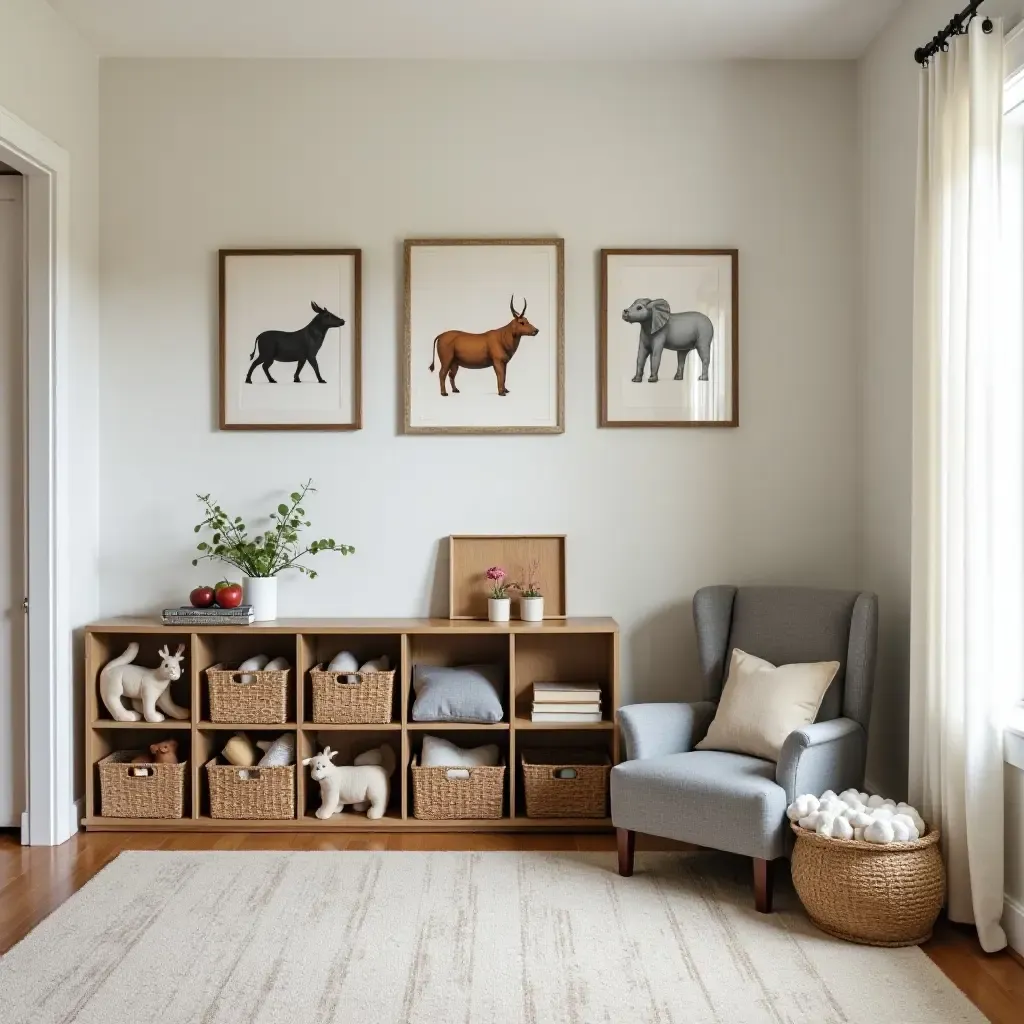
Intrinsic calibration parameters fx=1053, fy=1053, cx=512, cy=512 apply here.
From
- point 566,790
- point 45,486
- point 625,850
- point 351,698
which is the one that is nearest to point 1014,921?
point 625,850

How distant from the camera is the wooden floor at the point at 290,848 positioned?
265 centimetres

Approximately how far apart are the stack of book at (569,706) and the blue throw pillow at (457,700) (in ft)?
0.48

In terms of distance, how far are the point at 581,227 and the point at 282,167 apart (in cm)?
119

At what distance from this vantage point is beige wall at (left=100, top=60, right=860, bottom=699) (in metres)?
4.09

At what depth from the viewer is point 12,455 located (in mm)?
3752

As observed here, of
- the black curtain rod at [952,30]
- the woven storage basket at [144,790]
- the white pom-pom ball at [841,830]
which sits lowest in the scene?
the woven storage basket at [144,790]

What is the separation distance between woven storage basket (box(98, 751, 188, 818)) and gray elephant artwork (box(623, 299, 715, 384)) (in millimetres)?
2291

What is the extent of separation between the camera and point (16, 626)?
378cm

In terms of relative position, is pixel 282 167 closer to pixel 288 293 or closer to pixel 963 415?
pixel 288 293

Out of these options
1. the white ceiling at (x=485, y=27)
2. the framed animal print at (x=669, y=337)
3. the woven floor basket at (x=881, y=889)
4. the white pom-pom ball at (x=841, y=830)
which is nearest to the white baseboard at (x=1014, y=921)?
the woven floor basket at (x=881, y=889)

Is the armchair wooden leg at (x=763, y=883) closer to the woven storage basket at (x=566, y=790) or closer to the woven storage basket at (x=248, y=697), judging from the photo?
the woven storage basket at (x=566, y=790)

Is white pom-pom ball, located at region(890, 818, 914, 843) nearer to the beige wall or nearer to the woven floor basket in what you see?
the woven floor basket

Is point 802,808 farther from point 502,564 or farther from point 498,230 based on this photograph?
point 498,230

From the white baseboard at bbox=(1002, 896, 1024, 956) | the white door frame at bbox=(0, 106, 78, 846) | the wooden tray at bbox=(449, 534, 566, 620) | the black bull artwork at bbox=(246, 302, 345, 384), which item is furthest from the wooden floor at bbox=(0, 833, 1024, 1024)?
the black bull artwork at bbox=(246, 302, 345, 384)
